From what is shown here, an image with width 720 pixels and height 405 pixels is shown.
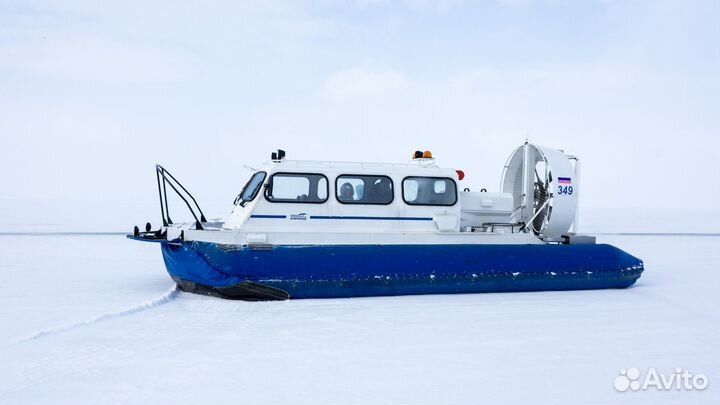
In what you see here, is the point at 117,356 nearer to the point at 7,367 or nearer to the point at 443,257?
the point at 7,367

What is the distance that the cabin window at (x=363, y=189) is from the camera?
688 cm

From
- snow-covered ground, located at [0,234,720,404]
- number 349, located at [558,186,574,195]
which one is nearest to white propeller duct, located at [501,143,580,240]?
number 349, located at [558,186,574,195]

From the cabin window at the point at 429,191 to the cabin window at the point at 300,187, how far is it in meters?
0.99

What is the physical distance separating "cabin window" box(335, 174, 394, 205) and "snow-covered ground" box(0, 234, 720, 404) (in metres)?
1.22

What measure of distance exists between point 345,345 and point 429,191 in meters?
3.14

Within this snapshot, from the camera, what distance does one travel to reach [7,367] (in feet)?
12.5

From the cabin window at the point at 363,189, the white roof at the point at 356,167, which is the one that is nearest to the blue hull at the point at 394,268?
the cabin window at the point at 363,189

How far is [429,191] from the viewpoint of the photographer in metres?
7.15

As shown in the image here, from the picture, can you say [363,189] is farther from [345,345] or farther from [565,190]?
[345,345]

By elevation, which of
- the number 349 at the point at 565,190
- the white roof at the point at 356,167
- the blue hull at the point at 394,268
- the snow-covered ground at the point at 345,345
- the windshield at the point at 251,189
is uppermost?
the white roof at the point at 356,167


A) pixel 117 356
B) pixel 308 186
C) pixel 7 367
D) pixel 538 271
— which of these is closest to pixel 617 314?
pixel 538 271
